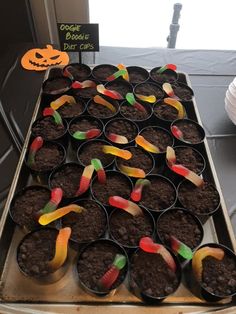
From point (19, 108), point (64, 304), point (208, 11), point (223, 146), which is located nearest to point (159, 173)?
point (223, 146)

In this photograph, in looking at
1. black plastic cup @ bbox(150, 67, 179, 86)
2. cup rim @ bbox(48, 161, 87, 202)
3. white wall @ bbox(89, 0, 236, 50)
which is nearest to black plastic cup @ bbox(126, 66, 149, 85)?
black plastic cup @ bbox(150, 67, 179, 86)

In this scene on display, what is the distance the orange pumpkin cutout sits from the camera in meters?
1.56

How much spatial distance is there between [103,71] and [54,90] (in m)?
0.27

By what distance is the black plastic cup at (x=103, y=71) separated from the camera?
143cm

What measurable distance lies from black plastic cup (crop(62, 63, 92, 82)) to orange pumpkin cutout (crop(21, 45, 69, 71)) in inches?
5.1

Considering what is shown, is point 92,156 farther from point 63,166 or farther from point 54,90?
point 54,90

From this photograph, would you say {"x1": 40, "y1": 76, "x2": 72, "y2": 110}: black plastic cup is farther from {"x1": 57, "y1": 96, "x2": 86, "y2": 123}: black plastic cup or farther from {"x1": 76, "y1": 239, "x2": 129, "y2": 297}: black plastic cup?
{"x1": 76, "y1": 239, "x2": 129, "y2": 297}: black plastic cup

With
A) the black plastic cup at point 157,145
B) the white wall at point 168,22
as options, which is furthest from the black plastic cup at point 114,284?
the white wall at point 168,22

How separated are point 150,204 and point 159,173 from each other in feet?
0.56

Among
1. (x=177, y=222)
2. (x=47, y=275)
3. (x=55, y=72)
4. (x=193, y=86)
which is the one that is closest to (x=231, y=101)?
(x=193, y=86)

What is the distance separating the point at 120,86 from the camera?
1406mm

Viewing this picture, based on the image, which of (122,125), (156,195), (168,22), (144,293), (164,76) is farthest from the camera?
(168,22)

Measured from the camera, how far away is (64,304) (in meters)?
0.83

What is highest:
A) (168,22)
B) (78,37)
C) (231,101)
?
(78,37)
